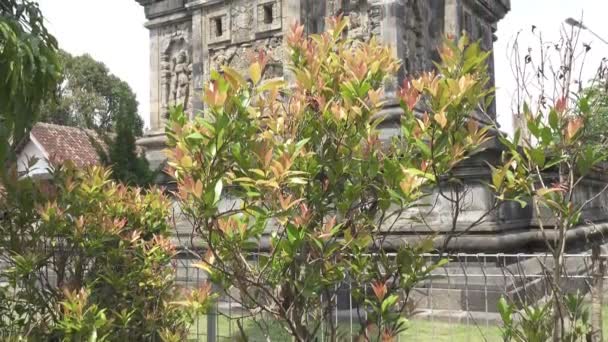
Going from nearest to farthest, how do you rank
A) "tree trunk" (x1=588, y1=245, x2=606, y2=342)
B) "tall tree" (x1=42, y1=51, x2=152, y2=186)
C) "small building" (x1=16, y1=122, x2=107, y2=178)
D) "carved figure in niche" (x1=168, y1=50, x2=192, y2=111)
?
"tree trunk" (x1=588, y1=245, x2=606, y2=342), "carved figure in niche" (x1=168, y1=50, x2=192, y2=111), "small building" (x1=16, y1=122, x2=107, y2=178), "tall tree" (x1=42, y1=51, x2=152, y2=186)

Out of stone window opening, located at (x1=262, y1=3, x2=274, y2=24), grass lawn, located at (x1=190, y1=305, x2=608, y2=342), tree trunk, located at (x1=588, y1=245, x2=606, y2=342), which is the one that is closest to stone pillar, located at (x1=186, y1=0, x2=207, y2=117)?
stone window opening, located at (x1=262, y1=3, x2=274, y2=24)

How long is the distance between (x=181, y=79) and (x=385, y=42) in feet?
14.8

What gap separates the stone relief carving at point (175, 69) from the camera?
11.7 metres

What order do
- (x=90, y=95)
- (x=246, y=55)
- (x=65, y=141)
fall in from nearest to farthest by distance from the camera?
(x=246, y=55) < (x=65, y=141) < (x=90, y=95)

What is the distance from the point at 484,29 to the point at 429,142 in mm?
10130

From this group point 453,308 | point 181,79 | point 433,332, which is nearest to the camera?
point 433,332

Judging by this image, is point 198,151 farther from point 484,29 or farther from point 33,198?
point 484,29

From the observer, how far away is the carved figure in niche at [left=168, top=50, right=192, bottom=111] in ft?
38.4

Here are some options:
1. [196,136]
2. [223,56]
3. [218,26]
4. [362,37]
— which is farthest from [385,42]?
[196,136]

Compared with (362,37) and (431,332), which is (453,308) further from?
(362,37)

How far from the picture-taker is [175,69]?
11852mm

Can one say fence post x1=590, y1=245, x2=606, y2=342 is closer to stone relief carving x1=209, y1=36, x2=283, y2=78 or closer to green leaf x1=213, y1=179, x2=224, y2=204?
green leaf x1=213, y1=179, x2=224, y2=204

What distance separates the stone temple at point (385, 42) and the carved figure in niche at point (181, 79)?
0.02m

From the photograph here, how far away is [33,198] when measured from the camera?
12.6ft
